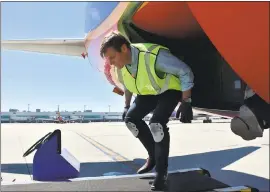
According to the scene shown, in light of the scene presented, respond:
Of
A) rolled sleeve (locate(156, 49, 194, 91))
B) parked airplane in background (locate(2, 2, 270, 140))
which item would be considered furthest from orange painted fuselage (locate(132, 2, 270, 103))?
rolled sleeve (locate(156, 49, 194, 91))

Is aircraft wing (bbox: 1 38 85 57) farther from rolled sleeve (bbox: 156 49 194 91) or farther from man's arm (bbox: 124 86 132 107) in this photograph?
rolled sleeve (bbox: 156 49 194 91)

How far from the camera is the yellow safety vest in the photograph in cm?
238

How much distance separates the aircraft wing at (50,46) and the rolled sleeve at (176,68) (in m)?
3.96

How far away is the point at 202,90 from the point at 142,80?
4.93 feet

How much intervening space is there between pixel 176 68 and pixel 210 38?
43 cm

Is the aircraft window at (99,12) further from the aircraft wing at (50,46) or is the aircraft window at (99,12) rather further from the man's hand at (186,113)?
the aircraft wing at (50,46)

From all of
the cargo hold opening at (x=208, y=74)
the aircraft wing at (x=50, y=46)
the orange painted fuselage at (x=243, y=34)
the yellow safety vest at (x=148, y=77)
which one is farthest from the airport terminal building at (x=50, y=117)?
the orange painted fuselage at (x=243, y=34)

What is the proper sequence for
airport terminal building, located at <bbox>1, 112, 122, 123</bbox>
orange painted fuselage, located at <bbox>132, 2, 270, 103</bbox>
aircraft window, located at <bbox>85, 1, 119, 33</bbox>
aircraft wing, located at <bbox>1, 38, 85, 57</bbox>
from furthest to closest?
airport terminal building, located at <bbox>1, 112, 122, 123</bbox>, aircraft wing, located at <bbox>1, 38, 85, 57</bbox>, aircraft window, located at <bbox>85, 1, 119, 33</bbox>, orange painted fuselage, located at <bbox>132, 2, 270, 103</bbox>

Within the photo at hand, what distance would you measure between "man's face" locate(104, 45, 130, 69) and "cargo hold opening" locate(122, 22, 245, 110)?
3.13 ft

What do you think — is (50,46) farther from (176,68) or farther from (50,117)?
(50,117)

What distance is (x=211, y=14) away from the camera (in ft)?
6.10

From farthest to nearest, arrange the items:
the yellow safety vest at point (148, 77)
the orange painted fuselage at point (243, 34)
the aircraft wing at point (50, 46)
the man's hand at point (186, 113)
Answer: the aircraft wing at point (50, 46)
the yellow safety vest at point (148, 77)
the man's hand at point (186, 113)
the orange painted fuselage at point (243, 34)

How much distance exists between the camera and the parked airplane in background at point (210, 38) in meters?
1.69

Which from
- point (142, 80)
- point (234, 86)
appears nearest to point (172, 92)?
point (142, 80)
